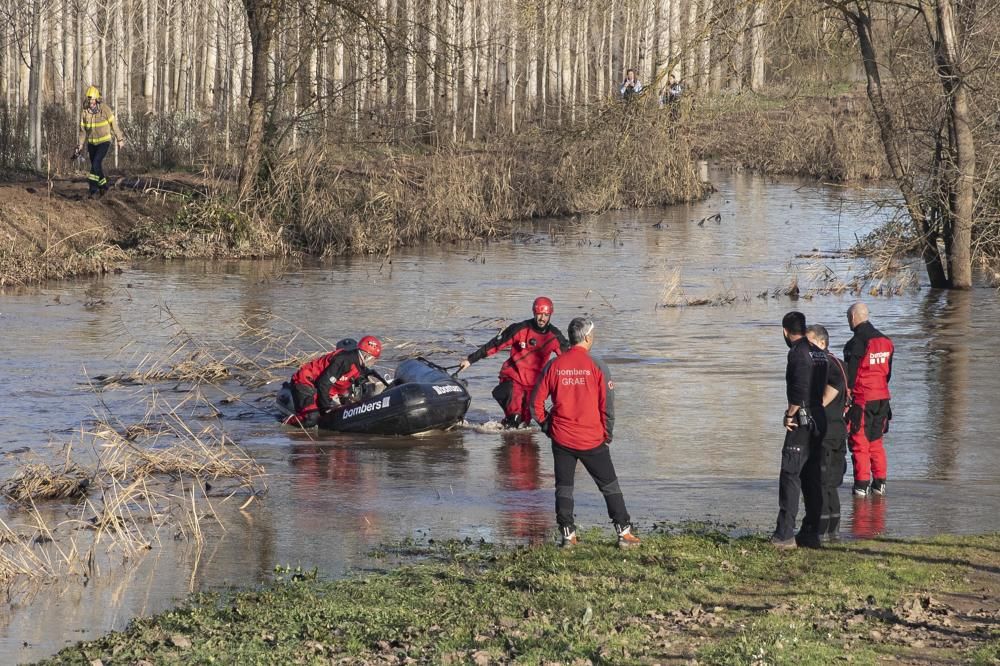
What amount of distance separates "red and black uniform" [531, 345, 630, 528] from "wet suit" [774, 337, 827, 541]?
42.6 inches

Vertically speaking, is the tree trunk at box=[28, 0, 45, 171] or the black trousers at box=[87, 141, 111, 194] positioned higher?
the tree trunk at box=[28, 0, 45, 171]

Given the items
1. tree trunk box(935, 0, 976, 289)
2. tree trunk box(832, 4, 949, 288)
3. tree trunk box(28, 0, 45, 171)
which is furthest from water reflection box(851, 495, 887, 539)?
tree trunk box(28, 0, 45, 171)

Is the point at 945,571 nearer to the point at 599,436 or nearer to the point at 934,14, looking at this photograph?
the point at 599,436

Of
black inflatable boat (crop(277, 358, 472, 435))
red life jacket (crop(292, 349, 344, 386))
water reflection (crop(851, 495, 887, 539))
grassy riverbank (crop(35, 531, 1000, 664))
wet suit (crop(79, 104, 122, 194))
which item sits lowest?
grassy riverbank (crop(35, 531, 1000, 664))

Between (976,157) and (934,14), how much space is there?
8.14 ft

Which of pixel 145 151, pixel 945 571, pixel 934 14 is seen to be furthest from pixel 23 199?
pixel 945 571

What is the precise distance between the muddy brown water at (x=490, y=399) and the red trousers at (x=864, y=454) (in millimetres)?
255

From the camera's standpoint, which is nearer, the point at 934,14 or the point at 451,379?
the point at 451,379

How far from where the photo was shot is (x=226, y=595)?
8.59 m

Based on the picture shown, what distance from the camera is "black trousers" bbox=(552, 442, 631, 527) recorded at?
30.7 feet

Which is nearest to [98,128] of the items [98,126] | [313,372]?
[98,126]

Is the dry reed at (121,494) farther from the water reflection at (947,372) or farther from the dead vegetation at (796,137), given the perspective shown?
the dead vegetation at (796,137)

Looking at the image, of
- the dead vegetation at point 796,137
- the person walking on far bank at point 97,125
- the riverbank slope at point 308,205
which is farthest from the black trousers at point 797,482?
the dead vegetation at point 796,137

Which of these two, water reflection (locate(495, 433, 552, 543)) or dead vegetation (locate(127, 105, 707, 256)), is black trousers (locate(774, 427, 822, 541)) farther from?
dead vegetation (locate(127, 105, 707, 256))
